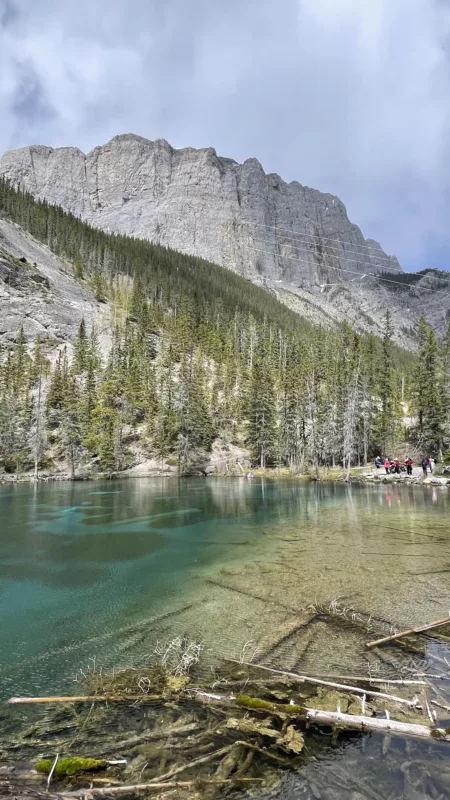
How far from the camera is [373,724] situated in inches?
225

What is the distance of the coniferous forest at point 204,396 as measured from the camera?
63625 millimetres

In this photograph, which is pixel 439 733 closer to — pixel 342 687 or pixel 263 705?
pixel 342 687

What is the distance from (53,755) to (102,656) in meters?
3.25

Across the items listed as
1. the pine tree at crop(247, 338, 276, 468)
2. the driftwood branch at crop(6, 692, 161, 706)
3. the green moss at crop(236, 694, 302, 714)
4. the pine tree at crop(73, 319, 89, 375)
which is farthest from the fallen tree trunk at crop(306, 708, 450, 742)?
the pine tree at crop(73, 319, 89, 375)

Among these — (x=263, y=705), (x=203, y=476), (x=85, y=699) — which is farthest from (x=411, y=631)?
(x=203, y=476)

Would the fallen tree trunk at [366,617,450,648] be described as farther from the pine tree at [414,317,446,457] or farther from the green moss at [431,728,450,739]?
the pine tree at [414,317,446,457]

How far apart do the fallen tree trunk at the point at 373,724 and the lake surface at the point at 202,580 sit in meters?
1.70

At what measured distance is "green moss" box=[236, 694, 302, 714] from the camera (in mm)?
6148

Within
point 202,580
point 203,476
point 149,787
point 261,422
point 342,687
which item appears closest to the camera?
point 149,787

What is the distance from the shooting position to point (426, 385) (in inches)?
2211

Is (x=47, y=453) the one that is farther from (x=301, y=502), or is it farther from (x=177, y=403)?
(x=301, y=502)

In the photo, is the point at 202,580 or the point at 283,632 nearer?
the point at 283,632

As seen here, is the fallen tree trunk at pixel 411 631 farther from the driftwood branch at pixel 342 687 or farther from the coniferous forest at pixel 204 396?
Result: the coniferous forest at pixel 204 396

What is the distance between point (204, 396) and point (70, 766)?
78.3m
